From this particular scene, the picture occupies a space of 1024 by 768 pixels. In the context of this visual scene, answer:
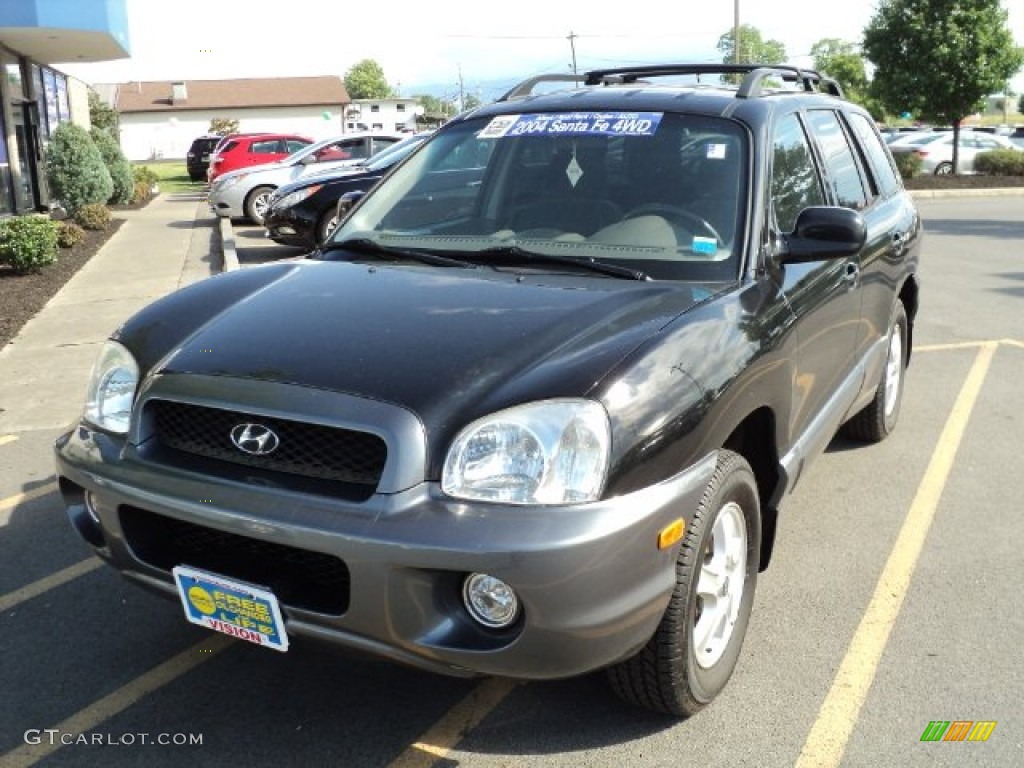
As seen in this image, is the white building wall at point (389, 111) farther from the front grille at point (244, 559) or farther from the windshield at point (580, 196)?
the front grille at point (244, 559)

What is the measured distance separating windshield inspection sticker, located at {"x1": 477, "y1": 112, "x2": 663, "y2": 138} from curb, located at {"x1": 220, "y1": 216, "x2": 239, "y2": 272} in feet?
21.2

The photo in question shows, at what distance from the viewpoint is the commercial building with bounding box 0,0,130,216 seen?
52.6ft

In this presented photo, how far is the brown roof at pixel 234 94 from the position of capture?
7738 cm

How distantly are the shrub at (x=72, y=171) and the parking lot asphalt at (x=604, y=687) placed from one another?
15.6 m

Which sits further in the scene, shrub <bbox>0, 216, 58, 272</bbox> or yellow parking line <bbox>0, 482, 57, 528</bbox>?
shrub <bbox>0, 216, 58, 272</bbox>

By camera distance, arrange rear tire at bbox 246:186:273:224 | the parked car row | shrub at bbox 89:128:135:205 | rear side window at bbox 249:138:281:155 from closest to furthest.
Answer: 1. the parked car row
2. rear tire at bbox 246:186:273:224
3. shrub at bbox 89:128:135:205
4. rear side window at bbox 249:138:281:155

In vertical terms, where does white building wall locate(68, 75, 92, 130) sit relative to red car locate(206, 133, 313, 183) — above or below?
above

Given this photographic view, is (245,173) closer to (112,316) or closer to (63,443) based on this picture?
(112,316)

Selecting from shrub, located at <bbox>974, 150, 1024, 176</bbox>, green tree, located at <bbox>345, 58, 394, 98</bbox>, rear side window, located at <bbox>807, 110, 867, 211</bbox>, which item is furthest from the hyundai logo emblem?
green tree, located at <bbox>345, 58, 394, 98</bbox>

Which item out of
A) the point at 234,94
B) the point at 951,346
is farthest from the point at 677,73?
the point at 234,94

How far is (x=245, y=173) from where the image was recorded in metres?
17.5

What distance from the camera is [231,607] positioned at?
103 inches

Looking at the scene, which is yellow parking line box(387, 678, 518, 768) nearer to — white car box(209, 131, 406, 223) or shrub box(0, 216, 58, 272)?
shrub box(0, 216, 58, 272)

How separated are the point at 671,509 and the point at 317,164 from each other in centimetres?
1658
